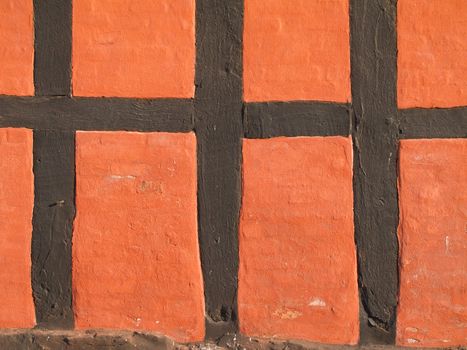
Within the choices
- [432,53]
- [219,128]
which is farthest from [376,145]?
[219,128]

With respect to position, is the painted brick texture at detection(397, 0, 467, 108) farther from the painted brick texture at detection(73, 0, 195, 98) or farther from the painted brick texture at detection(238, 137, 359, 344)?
the painted brick texture at detection(73, 0, 195, 98)

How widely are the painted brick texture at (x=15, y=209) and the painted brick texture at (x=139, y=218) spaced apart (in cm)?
20

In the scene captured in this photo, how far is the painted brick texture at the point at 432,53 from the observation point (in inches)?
94.1

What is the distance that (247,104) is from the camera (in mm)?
2439

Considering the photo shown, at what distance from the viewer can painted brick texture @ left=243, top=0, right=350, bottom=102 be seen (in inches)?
95.5

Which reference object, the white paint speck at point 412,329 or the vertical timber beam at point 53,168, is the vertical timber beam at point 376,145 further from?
the vertical timber beam at point 53,168

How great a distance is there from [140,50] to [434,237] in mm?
1368

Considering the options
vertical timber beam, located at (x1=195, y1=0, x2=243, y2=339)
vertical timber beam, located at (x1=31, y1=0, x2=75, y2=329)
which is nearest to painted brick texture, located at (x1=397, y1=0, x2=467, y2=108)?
vertical timber beam, located at (x1=195, y1=0, x2=243, y2=339)

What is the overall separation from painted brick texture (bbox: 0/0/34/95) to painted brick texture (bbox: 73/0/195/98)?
0.70ft

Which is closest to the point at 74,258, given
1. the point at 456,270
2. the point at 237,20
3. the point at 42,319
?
the point at 42,319

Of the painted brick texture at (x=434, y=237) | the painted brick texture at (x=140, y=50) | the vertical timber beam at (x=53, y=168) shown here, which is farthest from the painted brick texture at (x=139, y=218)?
→ the painted brick texture at (x=434, y=237)

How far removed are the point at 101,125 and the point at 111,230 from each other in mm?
418

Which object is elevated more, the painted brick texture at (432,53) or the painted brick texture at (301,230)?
the painted brick texture at (432,53)

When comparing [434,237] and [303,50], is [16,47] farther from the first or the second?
[434,237]
